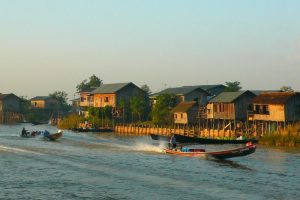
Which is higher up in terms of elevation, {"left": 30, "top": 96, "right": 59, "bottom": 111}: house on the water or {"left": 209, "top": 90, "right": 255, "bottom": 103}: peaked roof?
{"left": 30, "top": 96, "right": 59, "bottom": 111}: house on the water

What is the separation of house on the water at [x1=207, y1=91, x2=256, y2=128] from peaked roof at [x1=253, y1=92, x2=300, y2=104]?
2.49 meters

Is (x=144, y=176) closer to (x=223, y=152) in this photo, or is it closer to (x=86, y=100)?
(x=223, y=152)

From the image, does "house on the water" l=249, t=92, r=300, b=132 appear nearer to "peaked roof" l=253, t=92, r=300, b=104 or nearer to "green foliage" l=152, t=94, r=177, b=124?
"peaked roof" l=253, t=92, r=300, b=104

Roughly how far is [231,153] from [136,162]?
7099mm

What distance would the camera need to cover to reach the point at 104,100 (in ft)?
281

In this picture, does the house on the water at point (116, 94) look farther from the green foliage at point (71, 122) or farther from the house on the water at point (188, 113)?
the house on the water at point (188, 113)

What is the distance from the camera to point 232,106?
201 ft

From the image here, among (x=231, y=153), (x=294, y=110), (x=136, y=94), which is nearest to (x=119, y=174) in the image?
(x=231, y=153)

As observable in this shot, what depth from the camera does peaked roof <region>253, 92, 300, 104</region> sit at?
5362cm

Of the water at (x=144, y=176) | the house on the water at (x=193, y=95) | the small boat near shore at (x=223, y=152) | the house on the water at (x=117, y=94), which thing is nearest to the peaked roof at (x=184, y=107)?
the house on the water at (x=193, y=95)

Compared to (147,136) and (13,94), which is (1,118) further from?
(147,136)

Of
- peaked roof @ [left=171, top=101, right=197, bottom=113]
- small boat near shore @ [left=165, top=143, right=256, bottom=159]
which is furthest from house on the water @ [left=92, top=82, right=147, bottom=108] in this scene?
small boat near shore @ [left=165, top=143, right=256, bottom=159]

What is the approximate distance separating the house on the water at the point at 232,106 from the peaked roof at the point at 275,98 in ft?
8.18

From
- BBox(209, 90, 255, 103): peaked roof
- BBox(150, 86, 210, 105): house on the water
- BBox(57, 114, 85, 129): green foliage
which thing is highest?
BBox(150, 86, 210, 105): house on the water
